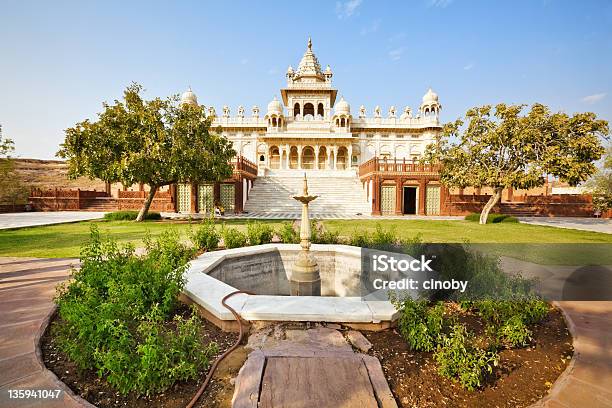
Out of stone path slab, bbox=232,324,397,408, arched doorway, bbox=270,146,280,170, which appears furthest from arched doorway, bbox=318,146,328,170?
stone path slab, bbox=232,324,397,408

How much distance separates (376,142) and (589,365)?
43.2 meters

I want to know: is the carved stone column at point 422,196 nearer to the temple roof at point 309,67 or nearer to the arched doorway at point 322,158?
the arched doorway at point 322,158

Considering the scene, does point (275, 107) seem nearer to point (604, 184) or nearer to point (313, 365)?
point (604, 184)

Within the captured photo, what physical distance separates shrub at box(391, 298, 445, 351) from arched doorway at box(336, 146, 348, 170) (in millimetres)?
39774

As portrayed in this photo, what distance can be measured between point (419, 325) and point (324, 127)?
40250 millimetres

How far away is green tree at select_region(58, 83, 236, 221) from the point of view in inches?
562

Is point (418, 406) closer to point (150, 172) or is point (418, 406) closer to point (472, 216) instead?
point (150, 172)

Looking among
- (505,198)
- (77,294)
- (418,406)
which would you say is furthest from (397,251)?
(505,198)

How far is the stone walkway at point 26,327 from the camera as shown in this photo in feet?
7.58

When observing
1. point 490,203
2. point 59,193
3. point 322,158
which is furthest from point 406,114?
point 59,193

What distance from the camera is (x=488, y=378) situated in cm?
264

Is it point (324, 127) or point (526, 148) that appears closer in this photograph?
point (526, 148)

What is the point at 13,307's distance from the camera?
408 centimetres

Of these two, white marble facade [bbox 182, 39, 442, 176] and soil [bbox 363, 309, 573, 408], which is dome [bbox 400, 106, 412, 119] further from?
soil [bbox 363, 309, 573, 408]
